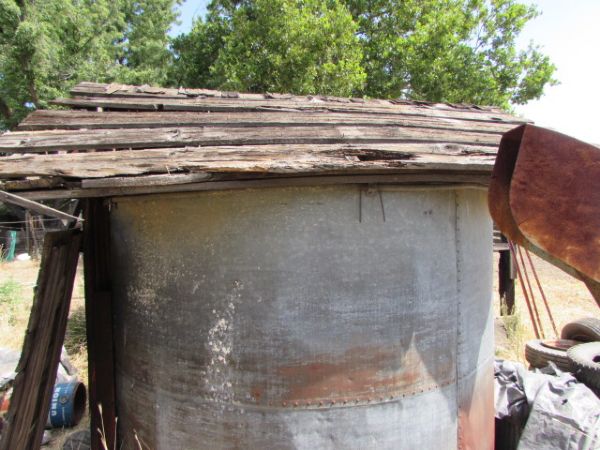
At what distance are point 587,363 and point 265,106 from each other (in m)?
4.38

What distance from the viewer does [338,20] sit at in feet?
42.4

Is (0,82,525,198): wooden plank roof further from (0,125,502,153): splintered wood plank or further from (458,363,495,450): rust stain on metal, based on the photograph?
(458,363,495,450): rust stain on metal

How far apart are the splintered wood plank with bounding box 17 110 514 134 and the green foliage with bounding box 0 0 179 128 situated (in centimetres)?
1354

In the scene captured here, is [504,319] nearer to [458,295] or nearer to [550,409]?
[550,409]

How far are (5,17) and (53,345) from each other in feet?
58.7

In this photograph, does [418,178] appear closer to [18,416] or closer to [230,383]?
[230,383]

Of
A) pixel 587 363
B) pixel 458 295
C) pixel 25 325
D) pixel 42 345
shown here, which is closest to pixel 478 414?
pixel 458 295

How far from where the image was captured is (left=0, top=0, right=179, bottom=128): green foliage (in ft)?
56.7

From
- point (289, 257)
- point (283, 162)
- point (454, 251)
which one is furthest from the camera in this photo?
point (454, 251)

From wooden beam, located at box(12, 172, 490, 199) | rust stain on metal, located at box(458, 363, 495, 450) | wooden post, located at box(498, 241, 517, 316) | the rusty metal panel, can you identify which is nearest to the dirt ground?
wooden post, located at box(498, 241, 517, 316)

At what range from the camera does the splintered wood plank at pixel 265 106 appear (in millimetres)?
4527

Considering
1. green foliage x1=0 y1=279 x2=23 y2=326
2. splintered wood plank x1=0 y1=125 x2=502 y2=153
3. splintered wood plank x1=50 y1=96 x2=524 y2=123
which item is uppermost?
splintered wood plank x1=50 y1=96 x2=524 y2=123

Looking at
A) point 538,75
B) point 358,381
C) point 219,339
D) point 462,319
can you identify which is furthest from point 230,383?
point 538,75

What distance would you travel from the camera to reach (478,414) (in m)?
4.07
